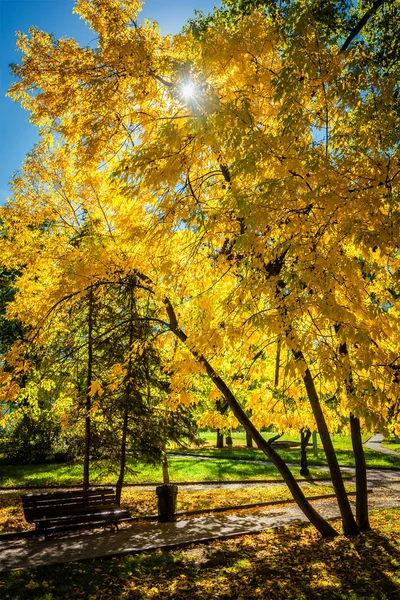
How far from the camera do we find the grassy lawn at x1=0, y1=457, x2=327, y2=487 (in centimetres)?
1633

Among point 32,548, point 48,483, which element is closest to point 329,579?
point 32,548

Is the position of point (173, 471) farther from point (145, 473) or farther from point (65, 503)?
point (65, 503)

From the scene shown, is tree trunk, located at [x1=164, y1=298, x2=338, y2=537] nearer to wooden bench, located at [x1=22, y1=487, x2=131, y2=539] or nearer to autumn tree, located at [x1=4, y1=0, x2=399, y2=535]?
autumn tree, located at [x1=4, y1=0, x2=399, y2=535]

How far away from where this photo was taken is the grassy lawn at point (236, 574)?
5.16 meters

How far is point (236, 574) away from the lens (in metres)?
5.92

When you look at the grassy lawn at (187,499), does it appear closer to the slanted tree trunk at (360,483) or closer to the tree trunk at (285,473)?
the tree trunk at (285,473)

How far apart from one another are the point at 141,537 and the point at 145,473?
36.4ft

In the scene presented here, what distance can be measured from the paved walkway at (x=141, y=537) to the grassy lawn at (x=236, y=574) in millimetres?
412

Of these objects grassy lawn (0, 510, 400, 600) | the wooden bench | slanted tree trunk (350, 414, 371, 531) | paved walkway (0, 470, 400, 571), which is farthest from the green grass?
slanted tree trunk (350, 414, 371, 531)

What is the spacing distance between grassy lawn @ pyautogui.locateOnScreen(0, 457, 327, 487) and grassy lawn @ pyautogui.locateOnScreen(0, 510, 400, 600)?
28.1 ft

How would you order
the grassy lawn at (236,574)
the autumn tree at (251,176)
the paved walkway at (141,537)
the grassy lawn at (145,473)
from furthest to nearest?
the grassy lawn at (145,473) < the paved walkway at (141,537) < the grassy lawn at (236,574) < the autumn tree at (251,176)

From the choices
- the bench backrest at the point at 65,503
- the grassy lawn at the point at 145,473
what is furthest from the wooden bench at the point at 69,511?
the grassy lawn at the point at 145,473

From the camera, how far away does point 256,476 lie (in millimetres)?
18141

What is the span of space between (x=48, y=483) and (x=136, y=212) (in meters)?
12.8
